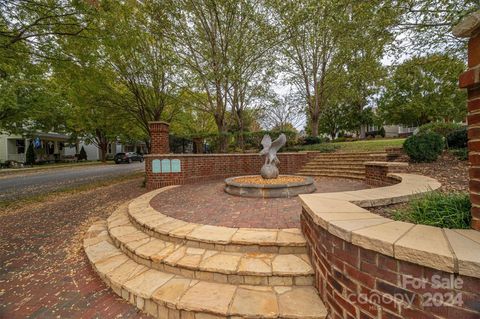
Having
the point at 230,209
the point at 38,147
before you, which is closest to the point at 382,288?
the point at 230,209

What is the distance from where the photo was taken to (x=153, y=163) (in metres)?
8.25

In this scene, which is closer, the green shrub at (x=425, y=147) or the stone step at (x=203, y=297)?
the stone step at (x=203, y=297)

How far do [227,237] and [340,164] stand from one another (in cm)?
809

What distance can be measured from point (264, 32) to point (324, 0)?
2.77m

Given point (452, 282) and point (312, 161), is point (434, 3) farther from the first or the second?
point (452, 282)

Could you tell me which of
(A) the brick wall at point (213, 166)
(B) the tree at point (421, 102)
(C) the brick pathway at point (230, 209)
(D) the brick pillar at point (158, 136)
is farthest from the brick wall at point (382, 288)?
(B) the tree at point (421, 102)

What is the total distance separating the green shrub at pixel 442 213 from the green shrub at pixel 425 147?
5711mm

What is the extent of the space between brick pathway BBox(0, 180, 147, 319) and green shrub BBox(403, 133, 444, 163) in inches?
327

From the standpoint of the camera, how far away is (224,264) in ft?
8.84

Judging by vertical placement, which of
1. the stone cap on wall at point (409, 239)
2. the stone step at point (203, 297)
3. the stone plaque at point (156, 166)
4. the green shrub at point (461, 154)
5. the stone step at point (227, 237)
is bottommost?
the stone step at point (203, 297)

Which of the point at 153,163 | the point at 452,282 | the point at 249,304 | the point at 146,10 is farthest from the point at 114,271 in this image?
the point at 146,10

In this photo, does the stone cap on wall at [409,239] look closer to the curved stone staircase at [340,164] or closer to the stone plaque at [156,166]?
the curved stone staircase at [340,164]

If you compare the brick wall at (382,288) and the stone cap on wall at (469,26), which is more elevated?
the stone cap on wall at (469,26)

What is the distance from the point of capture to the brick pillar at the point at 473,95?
1571mm
